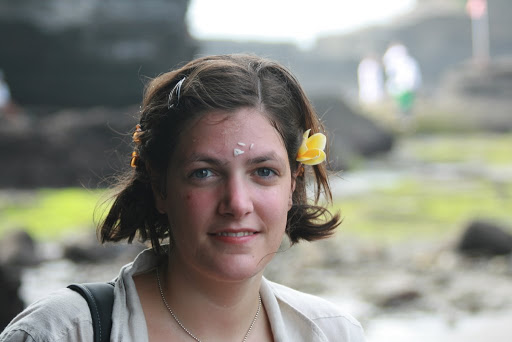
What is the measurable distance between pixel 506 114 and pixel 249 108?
17700 millimetres

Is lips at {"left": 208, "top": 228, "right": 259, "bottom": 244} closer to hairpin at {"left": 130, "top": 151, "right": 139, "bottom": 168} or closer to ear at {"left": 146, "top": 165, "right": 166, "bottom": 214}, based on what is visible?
ear at {"left": 146, "top": 165, "right": 166, "bottom": 214}

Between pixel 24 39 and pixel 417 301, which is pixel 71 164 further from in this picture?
pixel 417 301

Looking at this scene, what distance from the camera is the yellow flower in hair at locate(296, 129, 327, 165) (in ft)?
5.77

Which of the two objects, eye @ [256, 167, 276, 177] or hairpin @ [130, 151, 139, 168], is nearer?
eye @ [256, 167, 276, 177]

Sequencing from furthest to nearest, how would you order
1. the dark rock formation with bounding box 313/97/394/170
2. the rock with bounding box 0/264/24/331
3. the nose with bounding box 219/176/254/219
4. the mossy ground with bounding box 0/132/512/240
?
the dark rock formation with bounding box 313/97/394/170
the mossy ground with bounding box 0/132/512/240
the rock with bounding box 0/264/24/331
the nose with bounding box 219/176/254/219

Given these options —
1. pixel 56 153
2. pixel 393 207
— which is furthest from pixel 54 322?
pixel 56 153

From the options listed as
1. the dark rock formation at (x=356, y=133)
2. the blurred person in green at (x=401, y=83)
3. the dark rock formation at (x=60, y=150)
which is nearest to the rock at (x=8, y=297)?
the dark rock formation at (x=60, y=150)

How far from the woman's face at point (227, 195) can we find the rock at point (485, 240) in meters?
4.97

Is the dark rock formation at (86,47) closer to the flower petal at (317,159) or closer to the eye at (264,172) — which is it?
the flower petal at (317,159)

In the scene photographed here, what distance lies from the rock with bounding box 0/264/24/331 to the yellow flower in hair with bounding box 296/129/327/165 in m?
1.70

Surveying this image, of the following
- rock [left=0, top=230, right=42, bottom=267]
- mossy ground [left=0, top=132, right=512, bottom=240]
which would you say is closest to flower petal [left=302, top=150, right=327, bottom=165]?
rock [left=0, top=230, right=42, bottom=267]

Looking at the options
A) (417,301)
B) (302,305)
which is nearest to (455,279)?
(417,301)

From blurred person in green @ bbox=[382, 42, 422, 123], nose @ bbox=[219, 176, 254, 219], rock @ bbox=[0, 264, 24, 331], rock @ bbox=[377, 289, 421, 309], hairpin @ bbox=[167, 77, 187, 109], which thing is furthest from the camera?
blurred person in green @ bbox=[382, 42, 422, 123]

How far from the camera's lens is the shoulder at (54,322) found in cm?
136
